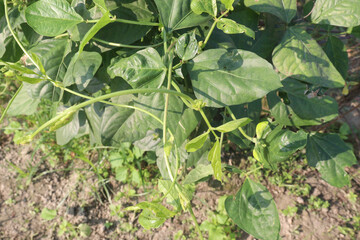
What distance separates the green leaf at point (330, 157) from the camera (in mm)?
1124

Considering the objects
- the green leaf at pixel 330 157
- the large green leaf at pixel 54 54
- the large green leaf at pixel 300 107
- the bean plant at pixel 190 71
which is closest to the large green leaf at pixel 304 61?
the bean plant at pixel 190 71

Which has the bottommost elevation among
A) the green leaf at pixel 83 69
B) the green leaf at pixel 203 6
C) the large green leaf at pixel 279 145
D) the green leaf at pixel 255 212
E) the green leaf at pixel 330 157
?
the green leaf at pixel 330 157

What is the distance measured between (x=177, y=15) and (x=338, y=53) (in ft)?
2.23

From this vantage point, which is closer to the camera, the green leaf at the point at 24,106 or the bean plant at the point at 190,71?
the bean plant at the point at 190,71

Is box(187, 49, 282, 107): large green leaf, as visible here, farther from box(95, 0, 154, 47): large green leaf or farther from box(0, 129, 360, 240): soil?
box(0, 129, 360, 240): soil

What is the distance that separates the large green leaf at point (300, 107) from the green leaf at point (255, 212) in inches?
11.6

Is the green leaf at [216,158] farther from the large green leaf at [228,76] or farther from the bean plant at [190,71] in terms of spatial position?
the large green leaf at [228,76]

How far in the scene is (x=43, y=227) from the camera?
1.96 meters

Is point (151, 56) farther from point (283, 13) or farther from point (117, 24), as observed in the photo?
point (283, 13)

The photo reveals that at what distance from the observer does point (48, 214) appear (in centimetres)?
195

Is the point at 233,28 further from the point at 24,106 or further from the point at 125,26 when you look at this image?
the point at 24,106

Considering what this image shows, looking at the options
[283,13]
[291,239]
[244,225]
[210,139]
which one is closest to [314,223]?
[291,239]

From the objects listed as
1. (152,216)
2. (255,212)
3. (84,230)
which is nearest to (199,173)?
(255,212)

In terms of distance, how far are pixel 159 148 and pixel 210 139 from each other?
24cm
